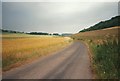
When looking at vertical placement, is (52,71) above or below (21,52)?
below

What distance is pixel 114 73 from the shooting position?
10273 millimetres

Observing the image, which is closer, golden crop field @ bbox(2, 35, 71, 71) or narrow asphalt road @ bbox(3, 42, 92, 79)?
narrow asphalt road @ bbox(3, 42, 92, 79)

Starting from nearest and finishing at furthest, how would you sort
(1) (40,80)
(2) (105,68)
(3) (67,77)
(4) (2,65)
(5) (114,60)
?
(1) (40,80), (3) (67,77), (2) (105,68), (5) (114,60), (4) (2,65)

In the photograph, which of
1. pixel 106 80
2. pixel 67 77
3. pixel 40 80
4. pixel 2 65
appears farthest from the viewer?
pixel 2 65

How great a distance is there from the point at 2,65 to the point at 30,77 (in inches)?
219

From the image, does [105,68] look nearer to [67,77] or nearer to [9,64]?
[67,77]

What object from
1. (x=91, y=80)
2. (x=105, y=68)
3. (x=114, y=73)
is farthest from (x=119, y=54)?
(x=91, y=80)

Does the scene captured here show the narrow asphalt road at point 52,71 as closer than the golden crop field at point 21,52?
Yes

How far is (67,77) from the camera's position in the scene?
422 inches

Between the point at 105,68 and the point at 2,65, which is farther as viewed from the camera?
the point at 2,65

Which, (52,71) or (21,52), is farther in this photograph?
(21,52)

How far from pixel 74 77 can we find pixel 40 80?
2169mm

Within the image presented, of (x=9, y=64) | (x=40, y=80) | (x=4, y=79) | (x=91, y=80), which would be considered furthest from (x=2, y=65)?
(x=91, y=80)

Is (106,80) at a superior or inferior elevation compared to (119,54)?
inferior
